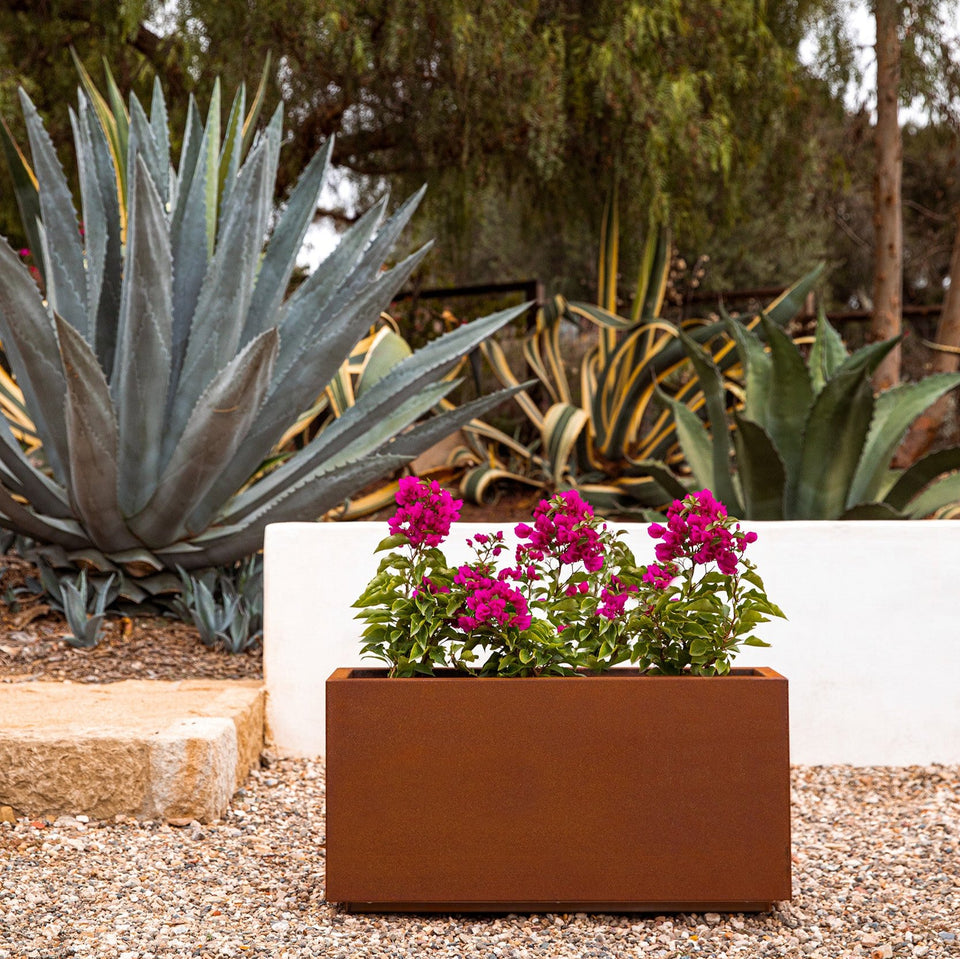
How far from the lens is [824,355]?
4016mm

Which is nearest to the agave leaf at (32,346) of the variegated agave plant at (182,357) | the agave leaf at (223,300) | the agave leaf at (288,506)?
the variegated agave plant at (182,357)

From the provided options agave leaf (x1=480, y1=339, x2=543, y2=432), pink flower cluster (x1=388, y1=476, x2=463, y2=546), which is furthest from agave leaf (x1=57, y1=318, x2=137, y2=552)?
agave leaf (x1=480, y1=339, x2=543, y2=432)

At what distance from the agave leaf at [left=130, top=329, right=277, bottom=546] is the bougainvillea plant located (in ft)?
3.82

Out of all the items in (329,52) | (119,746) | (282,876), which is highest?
(329,52)

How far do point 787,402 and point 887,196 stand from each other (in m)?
2.26

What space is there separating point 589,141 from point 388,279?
2214 mm

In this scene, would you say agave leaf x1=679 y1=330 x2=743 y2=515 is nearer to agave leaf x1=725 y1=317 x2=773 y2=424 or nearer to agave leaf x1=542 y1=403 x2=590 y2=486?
agave leaf x1=725 y1=317 x2=773 y2=424

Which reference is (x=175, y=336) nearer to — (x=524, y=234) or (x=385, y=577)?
(x=385, y=577)

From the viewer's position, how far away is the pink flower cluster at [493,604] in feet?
6.06

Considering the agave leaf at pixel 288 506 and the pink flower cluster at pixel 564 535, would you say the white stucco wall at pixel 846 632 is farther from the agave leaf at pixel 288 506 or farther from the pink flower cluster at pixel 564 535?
the pink flower cluster at pixel 564 535

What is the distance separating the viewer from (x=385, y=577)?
6.45ft

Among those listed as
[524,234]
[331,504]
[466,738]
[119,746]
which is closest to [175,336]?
[331,504]

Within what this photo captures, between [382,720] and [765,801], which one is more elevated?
[382,720]

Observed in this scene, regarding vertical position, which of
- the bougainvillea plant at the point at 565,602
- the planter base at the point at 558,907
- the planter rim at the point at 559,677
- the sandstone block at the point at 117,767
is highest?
the bougainvillea plant at the point at 565,602
